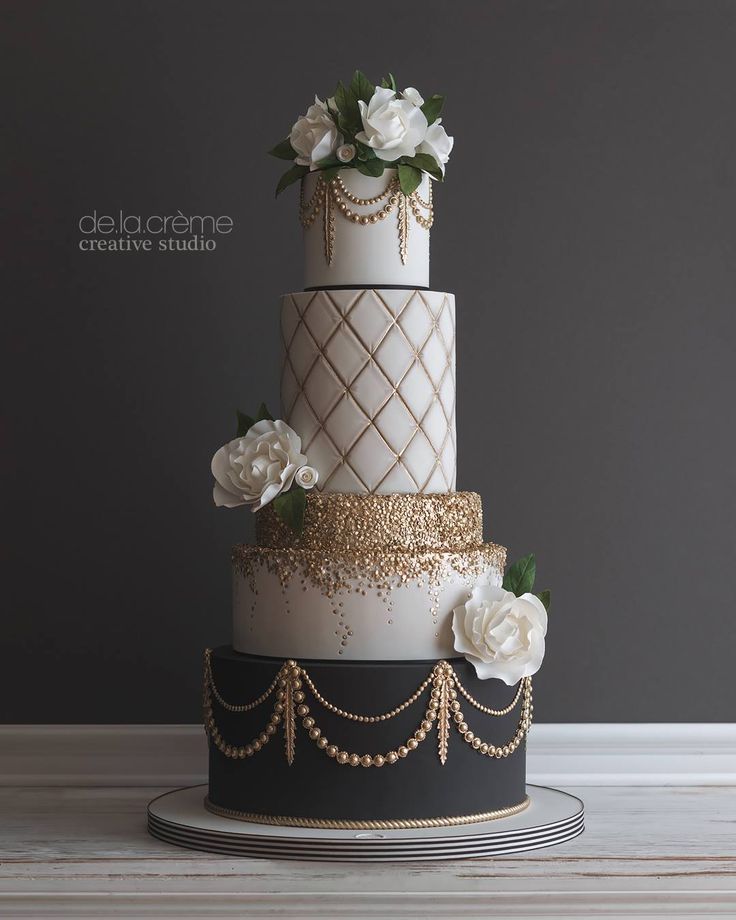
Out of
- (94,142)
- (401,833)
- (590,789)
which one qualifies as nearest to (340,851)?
(401,833)

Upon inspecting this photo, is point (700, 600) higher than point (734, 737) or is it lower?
higher

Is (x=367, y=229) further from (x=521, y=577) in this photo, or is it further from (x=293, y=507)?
(x=521, y=577)

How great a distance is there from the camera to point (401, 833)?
167 centimetres

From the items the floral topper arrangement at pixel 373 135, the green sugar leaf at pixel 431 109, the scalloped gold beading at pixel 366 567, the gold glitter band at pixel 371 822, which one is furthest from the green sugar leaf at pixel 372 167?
the gold glitter band at pixel 371 822

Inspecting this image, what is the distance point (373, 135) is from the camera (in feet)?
5.71

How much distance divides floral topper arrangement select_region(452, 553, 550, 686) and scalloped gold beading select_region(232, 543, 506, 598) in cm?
5

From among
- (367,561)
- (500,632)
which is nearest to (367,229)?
(367,561)

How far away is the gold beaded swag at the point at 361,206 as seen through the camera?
1788 mm

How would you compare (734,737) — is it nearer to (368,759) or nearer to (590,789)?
(590,789)

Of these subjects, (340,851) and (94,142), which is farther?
(94,142)

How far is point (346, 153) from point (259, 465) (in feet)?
1.54

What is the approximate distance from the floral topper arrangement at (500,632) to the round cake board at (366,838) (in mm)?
210

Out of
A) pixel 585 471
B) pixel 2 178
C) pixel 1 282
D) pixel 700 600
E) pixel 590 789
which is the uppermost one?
pixel 2 178

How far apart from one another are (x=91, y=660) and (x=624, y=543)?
1025 mm
